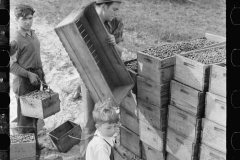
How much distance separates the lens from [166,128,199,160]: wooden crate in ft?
14.4

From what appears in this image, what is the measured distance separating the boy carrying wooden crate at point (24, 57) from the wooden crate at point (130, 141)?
1.39m

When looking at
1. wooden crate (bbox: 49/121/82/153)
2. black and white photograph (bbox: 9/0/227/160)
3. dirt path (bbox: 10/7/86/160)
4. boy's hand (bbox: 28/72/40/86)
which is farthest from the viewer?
dirt path (bbox: 10/7/86/160)

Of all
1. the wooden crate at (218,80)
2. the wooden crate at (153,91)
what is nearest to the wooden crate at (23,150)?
the wooden crate at (153,91)

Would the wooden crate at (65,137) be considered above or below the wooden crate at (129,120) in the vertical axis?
below

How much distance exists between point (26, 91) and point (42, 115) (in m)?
0.45

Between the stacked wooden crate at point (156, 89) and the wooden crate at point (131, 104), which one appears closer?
the stacked wooden crate at point (156, 89)

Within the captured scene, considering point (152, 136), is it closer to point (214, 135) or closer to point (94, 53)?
point (214, 135)

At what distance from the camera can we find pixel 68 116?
6.70 m

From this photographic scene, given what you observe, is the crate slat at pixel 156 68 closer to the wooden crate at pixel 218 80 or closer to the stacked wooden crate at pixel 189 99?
the stacked wooden crate at pixel 189 99

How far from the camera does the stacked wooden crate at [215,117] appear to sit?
3838mm

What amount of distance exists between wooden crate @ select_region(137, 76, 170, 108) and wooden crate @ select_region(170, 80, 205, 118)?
89 mm

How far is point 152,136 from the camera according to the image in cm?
485

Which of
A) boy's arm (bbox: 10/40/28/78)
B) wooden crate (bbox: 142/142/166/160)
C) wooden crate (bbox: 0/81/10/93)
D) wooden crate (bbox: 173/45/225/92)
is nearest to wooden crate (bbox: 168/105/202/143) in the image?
wooden crate (bbox: 173/45/225/92)

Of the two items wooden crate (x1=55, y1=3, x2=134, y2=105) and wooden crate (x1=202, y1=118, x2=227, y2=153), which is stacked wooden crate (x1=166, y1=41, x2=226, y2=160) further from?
wooden crate (x1=55, y1=3, x2=134, y2=105)
